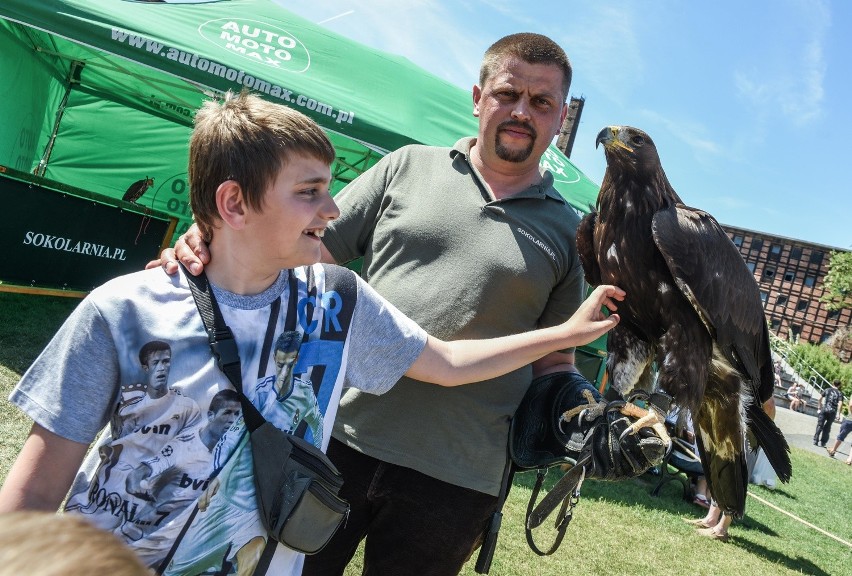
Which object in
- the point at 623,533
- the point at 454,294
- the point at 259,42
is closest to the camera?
the point at 454,294

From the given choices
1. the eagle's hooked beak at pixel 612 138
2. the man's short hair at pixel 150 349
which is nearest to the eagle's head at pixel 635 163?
the eagle's hooked beak at pixel 612 138

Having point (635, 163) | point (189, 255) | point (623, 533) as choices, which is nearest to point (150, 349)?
point (189, 255)

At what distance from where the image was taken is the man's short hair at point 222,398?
1.18m

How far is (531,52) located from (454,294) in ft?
2.94

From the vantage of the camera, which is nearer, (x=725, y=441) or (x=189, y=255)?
(x=189, y=255)

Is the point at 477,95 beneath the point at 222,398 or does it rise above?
above

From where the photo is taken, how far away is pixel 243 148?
1270 millimetres

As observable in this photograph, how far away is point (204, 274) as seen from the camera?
129 cm

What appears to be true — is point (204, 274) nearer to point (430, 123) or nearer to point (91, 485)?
point (91, 485)

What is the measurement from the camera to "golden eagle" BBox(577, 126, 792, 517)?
272 centimetres

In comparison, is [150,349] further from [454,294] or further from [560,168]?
[560,168]

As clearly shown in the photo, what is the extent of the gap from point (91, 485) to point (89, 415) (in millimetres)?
137

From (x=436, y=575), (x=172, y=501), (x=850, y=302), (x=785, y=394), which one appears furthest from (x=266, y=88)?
(x=850, y=302)

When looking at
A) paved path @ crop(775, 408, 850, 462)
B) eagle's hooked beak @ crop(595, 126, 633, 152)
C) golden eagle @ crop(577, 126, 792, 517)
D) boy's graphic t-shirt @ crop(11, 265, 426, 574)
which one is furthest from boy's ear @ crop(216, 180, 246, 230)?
paved path @ crop(775, 408, 850, 462)
